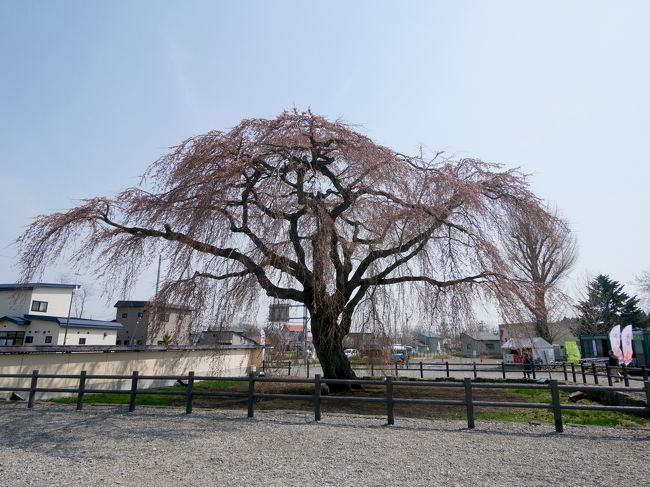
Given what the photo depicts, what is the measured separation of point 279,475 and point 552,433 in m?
4.91

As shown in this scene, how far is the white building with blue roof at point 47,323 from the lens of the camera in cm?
2378

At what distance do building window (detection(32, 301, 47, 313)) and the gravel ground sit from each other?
22.5 metres

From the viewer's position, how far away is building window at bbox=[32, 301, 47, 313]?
26.5 m

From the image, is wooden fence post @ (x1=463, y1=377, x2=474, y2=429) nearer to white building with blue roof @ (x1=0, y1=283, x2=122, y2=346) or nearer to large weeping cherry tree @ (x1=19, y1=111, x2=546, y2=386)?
large weeping cherry tree @ (x1=19, y1=111, x2=546, y2=386)

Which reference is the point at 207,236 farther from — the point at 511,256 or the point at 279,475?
the point at 511,256

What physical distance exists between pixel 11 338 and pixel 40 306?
3.48 meters

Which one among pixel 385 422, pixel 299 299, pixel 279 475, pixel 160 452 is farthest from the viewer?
pixel 299 299

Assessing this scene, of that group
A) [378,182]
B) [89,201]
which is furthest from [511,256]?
[89,201]

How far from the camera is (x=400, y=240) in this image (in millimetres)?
8781

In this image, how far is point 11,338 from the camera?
932 inches

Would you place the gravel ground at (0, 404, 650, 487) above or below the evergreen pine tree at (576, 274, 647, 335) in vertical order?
below

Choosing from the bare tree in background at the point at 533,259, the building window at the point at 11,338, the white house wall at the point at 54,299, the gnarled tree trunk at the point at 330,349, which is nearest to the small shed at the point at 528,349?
the bare tree in background at the point at 533,259

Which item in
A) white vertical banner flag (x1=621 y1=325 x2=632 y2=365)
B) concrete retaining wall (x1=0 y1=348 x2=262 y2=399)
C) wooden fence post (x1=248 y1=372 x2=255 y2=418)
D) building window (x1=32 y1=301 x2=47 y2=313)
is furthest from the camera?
building window (x1=32 y1=301 x2=47 y2=313)

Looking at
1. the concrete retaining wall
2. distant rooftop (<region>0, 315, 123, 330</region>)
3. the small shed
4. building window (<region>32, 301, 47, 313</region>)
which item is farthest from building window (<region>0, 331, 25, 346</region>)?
the small shed
